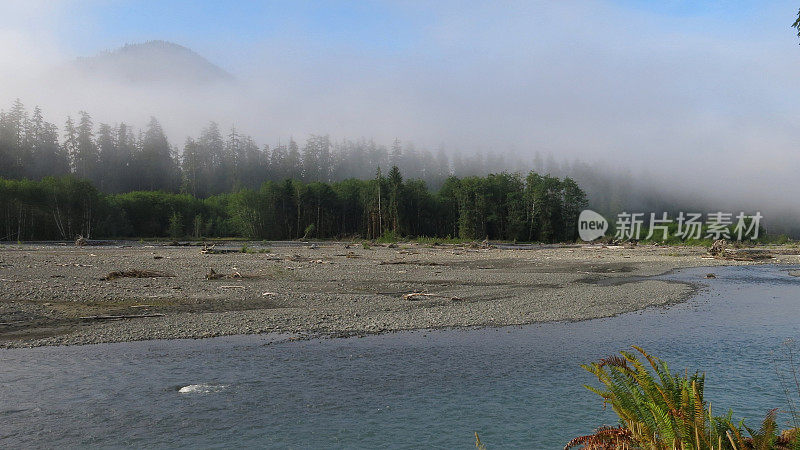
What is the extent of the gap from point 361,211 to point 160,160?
70397mm

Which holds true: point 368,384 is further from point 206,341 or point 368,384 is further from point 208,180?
point 208,180

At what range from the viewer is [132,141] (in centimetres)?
14188

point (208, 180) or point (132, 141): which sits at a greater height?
point (132, 141)

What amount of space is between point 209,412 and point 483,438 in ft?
15.1

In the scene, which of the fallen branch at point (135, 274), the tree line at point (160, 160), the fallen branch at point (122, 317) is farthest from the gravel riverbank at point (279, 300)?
the tree line at point (160, 160)

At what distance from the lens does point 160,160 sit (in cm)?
13938

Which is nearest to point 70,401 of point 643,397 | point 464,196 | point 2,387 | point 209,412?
point 2,387

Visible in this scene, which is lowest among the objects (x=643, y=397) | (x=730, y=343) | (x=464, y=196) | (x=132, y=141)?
(x=730, y=343)

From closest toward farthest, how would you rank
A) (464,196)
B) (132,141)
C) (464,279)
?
(464,279), (464,196), (132,141)

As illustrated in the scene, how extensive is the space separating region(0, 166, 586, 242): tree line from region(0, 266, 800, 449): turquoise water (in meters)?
64.8

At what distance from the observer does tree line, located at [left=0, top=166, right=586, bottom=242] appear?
88188mm

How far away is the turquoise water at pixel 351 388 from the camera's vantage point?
25.8 feet

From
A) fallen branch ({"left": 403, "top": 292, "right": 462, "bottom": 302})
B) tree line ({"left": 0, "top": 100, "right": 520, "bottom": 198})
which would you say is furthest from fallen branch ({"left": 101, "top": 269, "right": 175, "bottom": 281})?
tree line ({"left": 0, "top": 100, "right": 520, "bottom": 198})

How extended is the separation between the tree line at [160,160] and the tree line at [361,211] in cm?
3460
